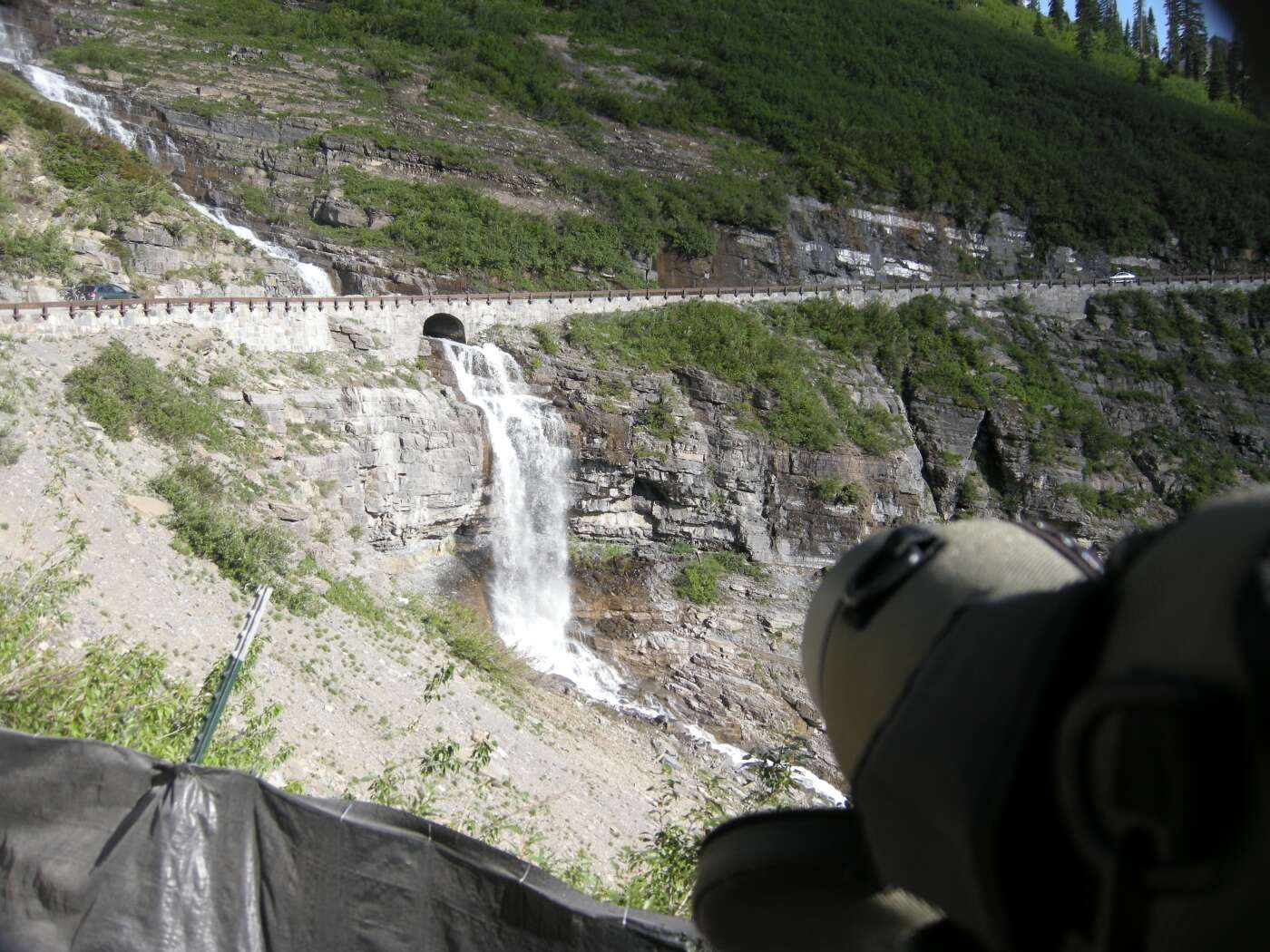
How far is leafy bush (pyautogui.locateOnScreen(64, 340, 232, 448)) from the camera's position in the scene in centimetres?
1905

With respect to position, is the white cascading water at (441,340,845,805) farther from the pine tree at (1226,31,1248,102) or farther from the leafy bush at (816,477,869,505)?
the pine tree at (1226,31,1248,102)

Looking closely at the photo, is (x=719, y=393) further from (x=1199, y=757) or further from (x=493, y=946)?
(x=1199, y=757)

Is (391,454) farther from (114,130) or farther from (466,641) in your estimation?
(114,130)

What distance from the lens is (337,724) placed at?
537 inches

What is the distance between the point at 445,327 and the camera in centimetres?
3116

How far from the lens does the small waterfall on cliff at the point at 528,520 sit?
27.1m

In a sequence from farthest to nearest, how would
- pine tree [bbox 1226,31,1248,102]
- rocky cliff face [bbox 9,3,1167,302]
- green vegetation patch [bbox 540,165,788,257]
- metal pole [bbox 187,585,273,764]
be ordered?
green vegetation patch [bbox 540,165,788,257] → rocky cliff face [bbox 9,3,1167,302] → metal pole [bbox 187,585,273,764] → pine tree [bbox 1226,31,1248,102]

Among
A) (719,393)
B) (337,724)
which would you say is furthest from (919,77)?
(337,724)

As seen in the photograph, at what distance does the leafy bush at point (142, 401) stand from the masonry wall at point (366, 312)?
53.0 inches

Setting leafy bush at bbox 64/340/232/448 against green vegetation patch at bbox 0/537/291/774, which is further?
leafy bush at bbox 64/340/232/448

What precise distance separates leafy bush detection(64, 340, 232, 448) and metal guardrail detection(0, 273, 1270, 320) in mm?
1687

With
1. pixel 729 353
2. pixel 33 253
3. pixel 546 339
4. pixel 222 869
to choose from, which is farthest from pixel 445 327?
pixel 222 869

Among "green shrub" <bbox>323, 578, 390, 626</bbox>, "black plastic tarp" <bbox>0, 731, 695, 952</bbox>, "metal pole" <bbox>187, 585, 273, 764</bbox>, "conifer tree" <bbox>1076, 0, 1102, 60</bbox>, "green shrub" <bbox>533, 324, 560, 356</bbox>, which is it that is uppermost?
"conifer tree" <bbox>1076, 0, 1102, 60</bbox>

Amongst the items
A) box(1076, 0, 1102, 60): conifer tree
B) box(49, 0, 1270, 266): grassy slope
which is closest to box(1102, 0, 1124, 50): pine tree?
box(1076, 0, 1102, 60): conifer tree
